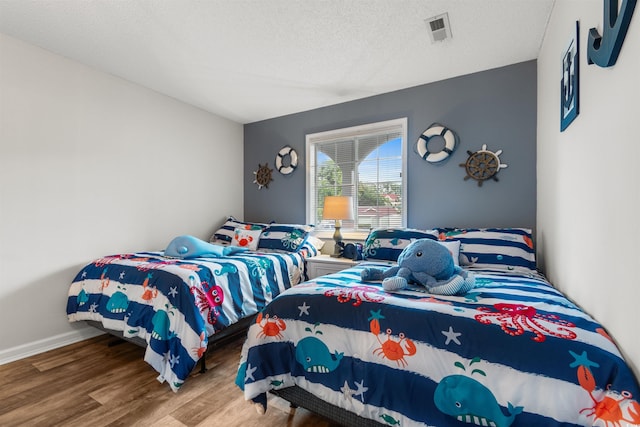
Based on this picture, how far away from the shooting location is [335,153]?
3689 millimetres

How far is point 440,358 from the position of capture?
1.13 metres

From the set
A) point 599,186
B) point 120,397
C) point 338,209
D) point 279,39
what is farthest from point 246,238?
point 599,186

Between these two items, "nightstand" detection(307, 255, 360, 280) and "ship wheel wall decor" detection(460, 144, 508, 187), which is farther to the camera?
"nightstand" detection(307, 255, 360, 280)

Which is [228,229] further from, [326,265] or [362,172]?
[362,172]

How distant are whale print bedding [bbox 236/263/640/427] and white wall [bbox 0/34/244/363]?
2.09 metres

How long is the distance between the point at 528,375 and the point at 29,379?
9.57 ft

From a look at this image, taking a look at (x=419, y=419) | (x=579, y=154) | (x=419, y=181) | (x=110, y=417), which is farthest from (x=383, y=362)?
(x=419, y=181)

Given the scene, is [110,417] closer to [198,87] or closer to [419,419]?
[419,419]

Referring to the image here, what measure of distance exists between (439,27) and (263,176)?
8.96 ft

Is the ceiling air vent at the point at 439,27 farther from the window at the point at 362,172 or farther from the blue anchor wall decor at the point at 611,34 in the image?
the blue anchor wall decor at the point at 611,34

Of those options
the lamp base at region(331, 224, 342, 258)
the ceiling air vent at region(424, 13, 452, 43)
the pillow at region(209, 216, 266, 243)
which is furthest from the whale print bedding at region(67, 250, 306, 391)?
the ceiling air vent at region(424, 13, 452, 43)

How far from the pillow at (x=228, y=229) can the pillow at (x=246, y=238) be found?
0.31ft

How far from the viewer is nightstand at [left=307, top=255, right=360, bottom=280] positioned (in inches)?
116

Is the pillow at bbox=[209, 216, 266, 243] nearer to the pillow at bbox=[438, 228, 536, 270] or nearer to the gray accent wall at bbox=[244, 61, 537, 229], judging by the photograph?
the gray accent wall at bbox=[244, 61, 537, 229]
